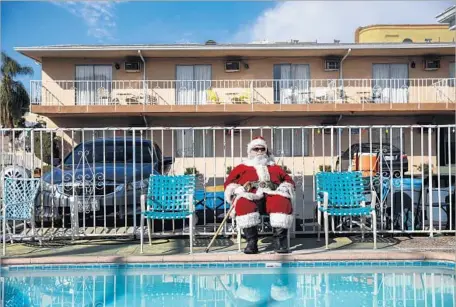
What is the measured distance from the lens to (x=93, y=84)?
22.8 meters

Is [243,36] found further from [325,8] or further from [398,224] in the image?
[398,224]

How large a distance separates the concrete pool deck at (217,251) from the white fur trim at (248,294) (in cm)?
68

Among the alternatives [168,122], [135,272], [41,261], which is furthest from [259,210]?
[168,122]

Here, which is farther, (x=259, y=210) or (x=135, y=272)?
(x=259, y=210)

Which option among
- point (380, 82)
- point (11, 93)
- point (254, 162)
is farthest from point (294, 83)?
point (11, 93)

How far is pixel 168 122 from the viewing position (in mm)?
23047

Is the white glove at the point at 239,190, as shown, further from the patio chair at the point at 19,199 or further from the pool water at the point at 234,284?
the patio chair at the point at 19,199

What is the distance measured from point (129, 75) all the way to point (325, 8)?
31.4 ft

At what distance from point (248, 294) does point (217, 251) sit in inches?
51.1

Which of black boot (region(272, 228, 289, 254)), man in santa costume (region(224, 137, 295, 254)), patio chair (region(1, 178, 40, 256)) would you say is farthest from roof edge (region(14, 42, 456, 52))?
Result: black boot (region(272, 228, 289, 254))

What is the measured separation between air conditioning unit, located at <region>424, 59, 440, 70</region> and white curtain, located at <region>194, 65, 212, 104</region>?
396 inches

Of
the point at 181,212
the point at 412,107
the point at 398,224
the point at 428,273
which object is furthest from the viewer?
the point at 412,107

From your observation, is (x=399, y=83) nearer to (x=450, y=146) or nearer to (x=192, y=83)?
(x=192, y=83)

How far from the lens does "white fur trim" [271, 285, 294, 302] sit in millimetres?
5309
